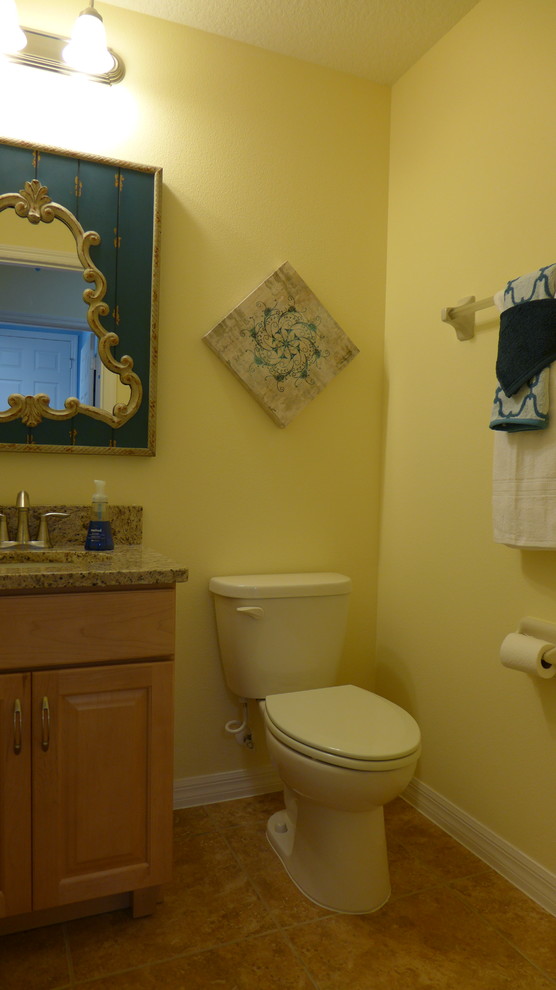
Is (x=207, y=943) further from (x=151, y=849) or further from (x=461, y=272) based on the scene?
(x=461, y=272)

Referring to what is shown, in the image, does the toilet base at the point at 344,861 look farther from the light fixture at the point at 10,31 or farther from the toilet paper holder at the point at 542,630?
the light fixture at the point at 10,31

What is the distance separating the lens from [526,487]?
1521mm

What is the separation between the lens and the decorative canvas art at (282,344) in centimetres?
204

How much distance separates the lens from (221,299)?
204 centimetres

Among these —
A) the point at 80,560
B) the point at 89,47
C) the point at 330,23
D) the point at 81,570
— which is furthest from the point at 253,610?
the point at 330,23

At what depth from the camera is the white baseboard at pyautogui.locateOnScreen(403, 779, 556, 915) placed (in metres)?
1.59

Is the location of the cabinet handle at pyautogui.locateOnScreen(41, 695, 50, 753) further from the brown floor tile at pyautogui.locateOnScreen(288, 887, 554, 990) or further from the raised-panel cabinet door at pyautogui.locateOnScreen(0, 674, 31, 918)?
the brown floor tile at pyautogui.locateOnScreen(288, 887, 554, 990)

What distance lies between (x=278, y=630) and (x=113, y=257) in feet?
3.84

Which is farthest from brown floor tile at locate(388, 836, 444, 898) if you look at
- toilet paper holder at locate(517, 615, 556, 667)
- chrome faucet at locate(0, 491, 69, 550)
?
chrome faucet at locate(0, 491, 69, 550)

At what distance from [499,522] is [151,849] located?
3.64 feet

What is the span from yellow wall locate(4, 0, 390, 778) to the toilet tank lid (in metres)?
0.11

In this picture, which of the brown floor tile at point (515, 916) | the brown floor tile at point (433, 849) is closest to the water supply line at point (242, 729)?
the brown floor tile at point (433, 849)

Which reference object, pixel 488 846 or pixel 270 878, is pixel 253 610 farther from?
pixel 488 846

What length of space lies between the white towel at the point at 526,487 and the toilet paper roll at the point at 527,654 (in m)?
0.23
